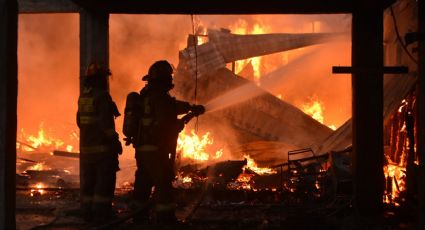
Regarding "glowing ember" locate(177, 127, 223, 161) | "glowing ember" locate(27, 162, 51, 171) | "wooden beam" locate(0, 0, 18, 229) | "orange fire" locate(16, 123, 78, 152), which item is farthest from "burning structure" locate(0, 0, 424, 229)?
"orange fire" locate(16, 123, 78, 152)

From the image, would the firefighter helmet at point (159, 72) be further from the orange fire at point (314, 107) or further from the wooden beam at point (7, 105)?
the orange fire at point (314, 107)

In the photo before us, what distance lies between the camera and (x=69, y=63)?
86.2 ft

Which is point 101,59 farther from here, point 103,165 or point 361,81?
point 361,81

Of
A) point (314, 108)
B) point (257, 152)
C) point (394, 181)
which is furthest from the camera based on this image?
point (314, 108)

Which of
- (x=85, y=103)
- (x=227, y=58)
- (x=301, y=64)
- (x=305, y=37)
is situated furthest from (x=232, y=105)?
(x=85, y=103)

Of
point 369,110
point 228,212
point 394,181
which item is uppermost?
point 369,110

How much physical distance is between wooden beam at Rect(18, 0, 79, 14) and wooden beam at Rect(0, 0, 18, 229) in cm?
338

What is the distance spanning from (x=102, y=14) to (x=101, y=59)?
2.54ft

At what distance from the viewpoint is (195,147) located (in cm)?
1742

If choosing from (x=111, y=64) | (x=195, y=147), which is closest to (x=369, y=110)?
(x=195, y=147)

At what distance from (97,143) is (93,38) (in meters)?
1.80

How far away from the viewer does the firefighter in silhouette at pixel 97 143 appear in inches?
270

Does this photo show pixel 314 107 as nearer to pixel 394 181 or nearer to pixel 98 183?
pixel 394 181

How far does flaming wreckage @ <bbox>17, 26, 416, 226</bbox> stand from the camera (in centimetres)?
847
